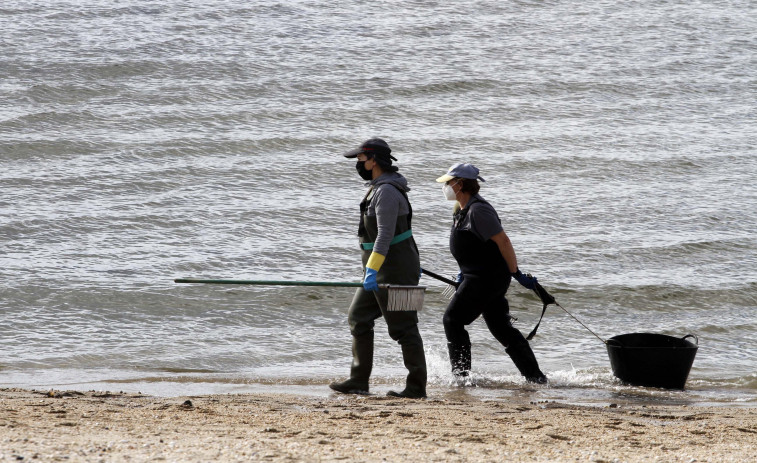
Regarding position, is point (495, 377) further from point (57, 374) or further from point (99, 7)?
point (99, 7)

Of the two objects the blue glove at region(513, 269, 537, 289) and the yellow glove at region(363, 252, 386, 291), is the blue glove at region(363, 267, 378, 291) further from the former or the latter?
the blue glove at region(513, 269, 537, 289)

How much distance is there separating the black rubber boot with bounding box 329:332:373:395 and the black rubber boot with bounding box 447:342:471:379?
2.34ft

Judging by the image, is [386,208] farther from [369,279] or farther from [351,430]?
[351,430]

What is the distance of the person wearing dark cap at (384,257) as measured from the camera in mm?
6191

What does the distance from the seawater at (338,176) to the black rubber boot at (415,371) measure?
1.69 feet

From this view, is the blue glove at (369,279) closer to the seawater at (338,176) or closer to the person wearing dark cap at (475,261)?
the person wearing dark cap at (475,261)

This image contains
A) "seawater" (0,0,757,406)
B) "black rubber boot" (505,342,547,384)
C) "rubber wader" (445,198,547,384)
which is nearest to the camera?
"rubber wader" (445,198,547,384)

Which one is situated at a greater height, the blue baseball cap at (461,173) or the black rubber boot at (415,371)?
the blue baseball cap at (461,173)

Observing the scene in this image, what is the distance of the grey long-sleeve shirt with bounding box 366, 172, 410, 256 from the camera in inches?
243

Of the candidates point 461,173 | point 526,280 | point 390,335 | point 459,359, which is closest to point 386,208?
point 461,173

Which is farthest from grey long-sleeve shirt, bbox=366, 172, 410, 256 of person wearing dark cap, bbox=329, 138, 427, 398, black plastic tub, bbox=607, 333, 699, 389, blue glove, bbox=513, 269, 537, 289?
black plastic tub, bbox=607, 333, 699, 389

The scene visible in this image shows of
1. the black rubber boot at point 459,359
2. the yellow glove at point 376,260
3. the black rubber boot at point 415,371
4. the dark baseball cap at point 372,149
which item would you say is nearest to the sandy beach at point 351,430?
the black rubber boot at point 415,371

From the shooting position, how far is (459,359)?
717cm

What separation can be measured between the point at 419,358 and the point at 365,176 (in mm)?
1267
